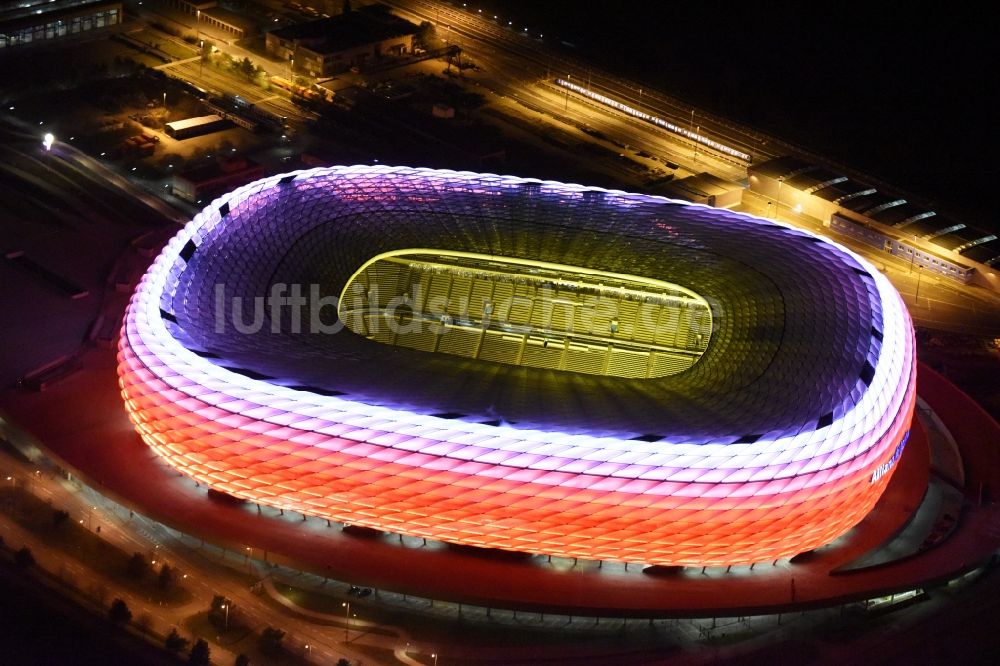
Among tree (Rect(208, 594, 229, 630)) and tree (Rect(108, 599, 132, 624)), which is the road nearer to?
tree (Rect(208, 594, 229, 630))

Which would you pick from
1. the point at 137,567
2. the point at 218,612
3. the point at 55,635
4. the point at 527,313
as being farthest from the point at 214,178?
the point at 55,635

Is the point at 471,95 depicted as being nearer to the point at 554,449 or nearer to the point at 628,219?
the point at 628,219

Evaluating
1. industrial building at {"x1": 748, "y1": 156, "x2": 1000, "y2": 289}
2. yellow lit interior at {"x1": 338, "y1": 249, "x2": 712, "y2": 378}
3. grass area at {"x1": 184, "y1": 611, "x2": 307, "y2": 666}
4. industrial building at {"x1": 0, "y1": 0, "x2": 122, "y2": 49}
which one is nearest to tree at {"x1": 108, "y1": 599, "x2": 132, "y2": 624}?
grass area at {"x1": 184, "y1": 611, "x2": 307, "y2": 666}

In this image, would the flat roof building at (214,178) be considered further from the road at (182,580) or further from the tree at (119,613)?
the tree at (119,613)

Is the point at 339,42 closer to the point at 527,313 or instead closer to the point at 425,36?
the point at 425,36

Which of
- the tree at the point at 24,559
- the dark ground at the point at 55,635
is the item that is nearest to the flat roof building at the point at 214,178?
the tree at the point at 24,559

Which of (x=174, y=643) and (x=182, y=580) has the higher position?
(x=174, y=643)
